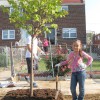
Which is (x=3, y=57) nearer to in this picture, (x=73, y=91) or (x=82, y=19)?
(x=73, y=91)

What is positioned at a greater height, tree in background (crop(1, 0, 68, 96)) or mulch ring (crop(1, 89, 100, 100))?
tree in background (crop(1, 0, 68, 96))

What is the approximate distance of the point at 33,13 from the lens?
9.33 meters

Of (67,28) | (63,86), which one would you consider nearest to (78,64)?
(63,86)

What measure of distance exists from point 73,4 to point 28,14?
32.1 metres

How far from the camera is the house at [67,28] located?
40156 millimetres

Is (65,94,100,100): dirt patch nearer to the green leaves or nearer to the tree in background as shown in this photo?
the tree in background

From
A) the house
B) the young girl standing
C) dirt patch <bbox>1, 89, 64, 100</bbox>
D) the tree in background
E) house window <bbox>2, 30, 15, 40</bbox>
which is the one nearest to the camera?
the young girl standing

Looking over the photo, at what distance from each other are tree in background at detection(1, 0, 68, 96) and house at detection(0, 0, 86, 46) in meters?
30.2

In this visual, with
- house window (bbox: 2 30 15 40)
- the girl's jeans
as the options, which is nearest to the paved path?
the girl's jeans

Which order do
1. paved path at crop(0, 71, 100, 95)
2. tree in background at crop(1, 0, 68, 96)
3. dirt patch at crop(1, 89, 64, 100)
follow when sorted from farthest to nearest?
paved path at crop(0, 71, 100, 95) → tree in background at crop(1, 0, 68, 96) → dirt patch at crop(1, 89, 64, 100)

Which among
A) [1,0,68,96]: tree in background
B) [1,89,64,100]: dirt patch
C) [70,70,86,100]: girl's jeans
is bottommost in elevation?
[1,89,64,100]: dirt patch

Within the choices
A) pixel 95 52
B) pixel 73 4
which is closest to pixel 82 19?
pixel 73 4

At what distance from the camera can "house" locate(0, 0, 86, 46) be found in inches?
1581

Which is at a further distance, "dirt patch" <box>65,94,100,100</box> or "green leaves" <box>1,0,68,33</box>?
"dirt patch" <box>65,94,100,100</box>
